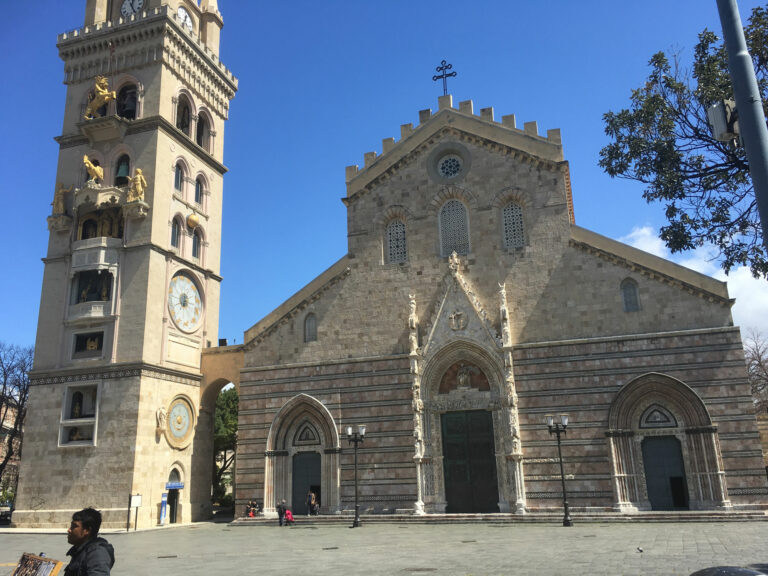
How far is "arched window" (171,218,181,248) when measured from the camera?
1398 inches

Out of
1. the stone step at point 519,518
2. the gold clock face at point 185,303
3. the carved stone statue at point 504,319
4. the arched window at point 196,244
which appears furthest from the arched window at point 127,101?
the carved stone statue at point 504,319

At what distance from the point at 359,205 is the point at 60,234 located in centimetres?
1631

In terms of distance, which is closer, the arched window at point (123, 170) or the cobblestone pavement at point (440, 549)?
the cobblestone pavement at point (440, 549)

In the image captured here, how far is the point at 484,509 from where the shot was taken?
27.4 meters

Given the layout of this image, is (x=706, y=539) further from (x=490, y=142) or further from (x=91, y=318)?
(x=91, y=318)

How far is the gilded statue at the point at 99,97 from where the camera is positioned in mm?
35812

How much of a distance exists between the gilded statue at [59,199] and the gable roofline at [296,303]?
12444 mm

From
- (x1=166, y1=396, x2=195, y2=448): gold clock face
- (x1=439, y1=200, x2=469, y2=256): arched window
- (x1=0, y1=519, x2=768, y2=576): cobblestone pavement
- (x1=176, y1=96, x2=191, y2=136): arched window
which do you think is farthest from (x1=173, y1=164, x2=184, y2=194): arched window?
(x1=0, y1=519, x2=768, y2=576): cobblestone pavement

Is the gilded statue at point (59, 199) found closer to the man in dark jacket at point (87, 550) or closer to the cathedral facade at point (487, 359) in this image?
the cathedral facade at point (487, 359)

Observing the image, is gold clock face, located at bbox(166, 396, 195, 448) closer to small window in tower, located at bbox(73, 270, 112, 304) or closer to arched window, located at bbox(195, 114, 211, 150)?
small window in tower, located at bbox(73, 270, 112, 304)

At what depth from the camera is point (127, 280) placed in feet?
Answer: 108

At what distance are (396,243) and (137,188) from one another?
13.9 m

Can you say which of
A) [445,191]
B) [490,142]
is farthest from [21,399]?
[490,142]

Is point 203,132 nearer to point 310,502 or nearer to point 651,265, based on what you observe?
point 310,502
